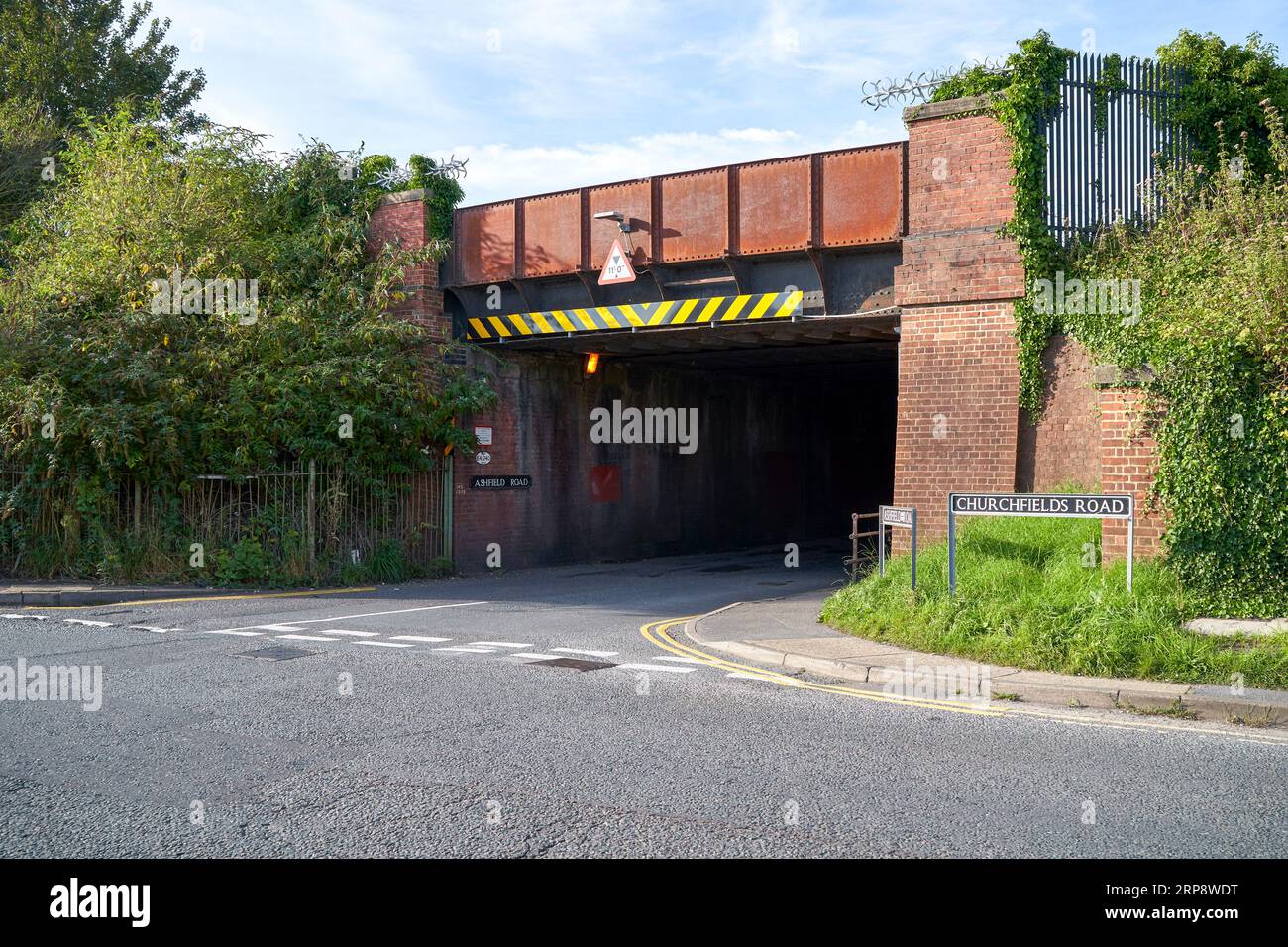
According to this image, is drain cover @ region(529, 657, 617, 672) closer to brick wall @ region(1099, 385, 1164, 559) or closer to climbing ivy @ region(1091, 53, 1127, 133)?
brick wall @ region(1099, 385, 1164, 559)

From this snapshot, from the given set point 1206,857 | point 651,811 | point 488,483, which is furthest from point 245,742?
point 488,483

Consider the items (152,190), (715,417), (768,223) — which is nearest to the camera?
(768,223)

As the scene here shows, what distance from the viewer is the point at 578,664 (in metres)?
10.4

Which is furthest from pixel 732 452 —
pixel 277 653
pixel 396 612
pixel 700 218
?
pixel 277 653

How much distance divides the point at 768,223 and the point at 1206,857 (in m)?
13.4

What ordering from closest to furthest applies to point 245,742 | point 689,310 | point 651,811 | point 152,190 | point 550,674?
point 651,811, point 245,742, point 550,674, point 689,310, point 152,190

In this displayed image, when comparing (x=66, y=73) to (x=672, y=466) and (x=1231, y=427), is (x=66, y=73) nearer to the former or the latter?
(x=672, y=466)

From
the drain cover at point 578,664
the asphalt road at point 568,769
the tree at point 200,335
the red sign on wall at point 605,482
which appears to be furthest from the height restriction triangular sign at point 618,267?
the drain cover at point 578,664

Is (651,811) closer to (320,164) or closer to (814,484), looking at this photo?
(320,164)

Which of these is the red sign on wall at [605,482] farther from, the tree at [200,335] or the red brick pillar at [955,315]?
the red brick pillar at [955,315]

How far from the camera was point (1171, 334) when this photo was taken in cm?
1142

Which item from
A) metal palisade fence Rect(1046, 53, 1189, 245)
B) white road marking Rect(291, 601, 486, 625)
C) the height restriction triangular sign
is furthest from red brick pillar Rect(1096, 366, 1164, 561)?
the height restriction triangular sign

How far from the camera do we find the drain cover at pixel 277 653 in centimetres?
1047

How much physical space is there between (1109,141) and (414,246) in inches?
478
